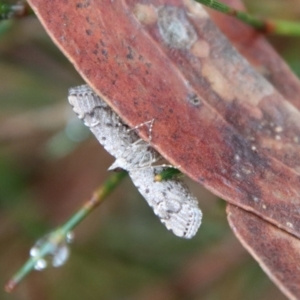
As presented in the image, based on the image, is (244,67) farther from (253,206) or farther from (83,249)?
(83,249)

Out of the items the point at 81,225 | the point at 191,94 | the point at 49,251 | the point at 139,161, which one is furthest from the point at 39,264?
the point at 81,225

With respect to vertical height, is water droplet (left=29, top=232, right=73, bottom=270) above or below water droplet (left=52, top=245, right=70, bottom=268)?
above

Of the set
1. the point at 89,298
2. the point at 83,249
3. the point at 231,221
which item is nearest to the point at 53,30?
the point at 231,221

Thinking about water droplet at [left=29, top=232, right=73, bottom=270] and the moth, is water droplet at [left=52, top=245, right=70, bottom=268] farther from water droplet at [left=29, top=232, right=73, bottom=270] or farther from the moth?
the moth

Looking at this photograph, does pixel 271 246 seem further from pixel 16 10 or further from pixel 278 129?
pixel 16 10

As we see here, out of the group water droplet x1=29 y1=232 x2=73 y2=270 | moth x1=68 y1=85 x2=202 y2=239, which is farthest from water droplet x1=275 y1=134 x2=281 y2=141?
water droplet x1=29 y1=232 x2=73 y2=270
